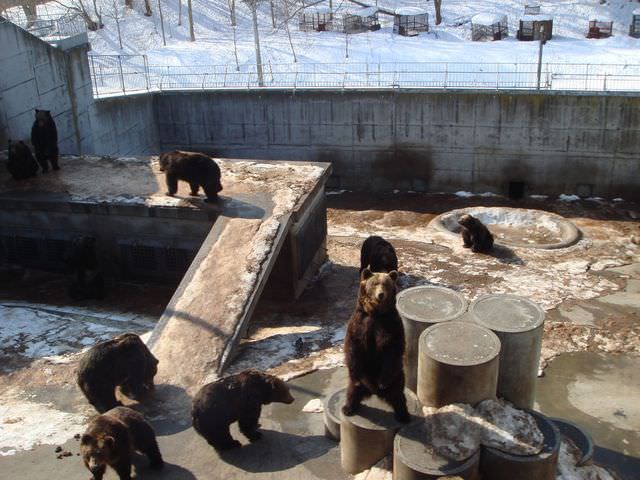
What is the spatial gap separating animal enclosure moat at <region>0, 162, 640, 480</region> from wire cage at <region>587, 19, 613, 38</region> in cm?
2014

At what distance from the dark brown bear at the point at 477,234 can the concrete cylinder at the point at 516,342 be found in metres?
8.12

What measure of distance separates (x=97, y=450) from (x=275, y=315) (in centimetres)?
638

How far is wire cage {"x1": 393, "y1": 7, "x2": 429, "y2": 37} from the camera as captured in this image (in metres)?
37.8

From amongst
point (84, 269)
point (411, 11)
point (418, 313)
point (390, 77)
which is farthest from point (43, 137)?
point (411, 11)

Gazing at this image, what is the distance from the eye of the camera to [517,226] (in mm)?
18250

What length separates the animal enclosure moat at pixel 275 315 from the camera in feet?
25.7

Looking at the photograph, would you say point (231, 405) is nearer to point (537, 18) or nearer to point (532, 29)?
point (532, 29)

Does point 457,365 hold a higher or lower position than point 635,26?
lower

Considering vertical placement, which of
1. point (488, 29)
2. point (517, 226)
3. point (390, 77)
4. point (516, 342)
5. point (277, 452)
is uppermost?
point (488, 29)

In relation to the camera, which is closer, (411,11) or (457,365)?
(457,365)

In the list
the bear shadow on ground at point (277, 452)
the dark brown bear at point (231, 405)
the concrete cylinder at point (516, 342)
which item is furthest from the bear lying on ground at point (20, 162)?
the concrete cylinder at point (516, 342)

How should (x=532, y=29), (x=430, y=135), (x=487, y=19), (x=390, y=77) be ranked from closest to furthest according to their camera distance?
1. (x=430, y=135)
2. (x=390, y=77)
3. (x=532, y=29)
4. (x=487, y=19)

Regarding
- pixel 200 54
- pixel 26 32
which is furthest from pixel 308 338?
pixel 200 54

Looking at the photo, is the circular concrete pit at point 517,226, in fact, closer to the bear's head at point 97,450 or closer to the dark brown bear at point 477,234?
the dark brown bear at point 477,234
